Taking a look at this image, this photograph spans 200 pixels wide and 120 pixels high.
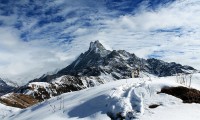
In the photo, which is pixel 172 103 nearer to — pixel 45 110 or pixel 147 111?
pixel 147 111

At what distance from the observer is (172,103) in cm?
1319

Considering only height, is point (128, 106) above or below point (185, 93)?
below

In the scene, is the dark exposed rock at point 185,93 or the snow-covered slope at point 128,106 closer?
the snow-covered slope at point 128,106

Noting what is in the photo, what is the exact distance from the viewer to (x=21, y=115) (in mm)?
16500

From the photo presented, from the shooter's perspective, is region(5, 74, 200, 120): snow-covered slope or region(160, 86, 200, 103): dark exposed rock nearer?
region(5, 74, 200, 120): snow-covered slope

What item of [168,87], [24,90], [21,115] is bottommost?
[24,90]

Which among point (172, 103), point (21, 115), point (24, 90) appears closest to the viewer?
point (172, 103)

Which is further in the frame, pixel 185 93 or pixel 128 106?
pixel 185 93

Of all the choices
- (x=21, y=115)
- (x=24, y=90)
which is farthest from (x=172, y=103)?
(x=24, y=90)

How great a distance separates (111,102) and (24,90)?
16227 cm

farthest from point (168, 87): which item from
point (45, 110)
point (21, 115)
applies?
point (21, 115)

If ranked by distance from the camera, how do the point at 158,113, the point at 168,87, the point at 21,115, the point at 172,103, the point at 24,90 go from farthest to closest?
the point at 24,90
the point at 21,115
the point at 168,87
the point at 172,103
the point at 158,113

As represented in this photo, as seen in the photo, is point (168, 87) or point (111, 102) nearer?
point (111, 102)

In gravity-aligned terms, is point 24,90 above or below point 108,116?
below
